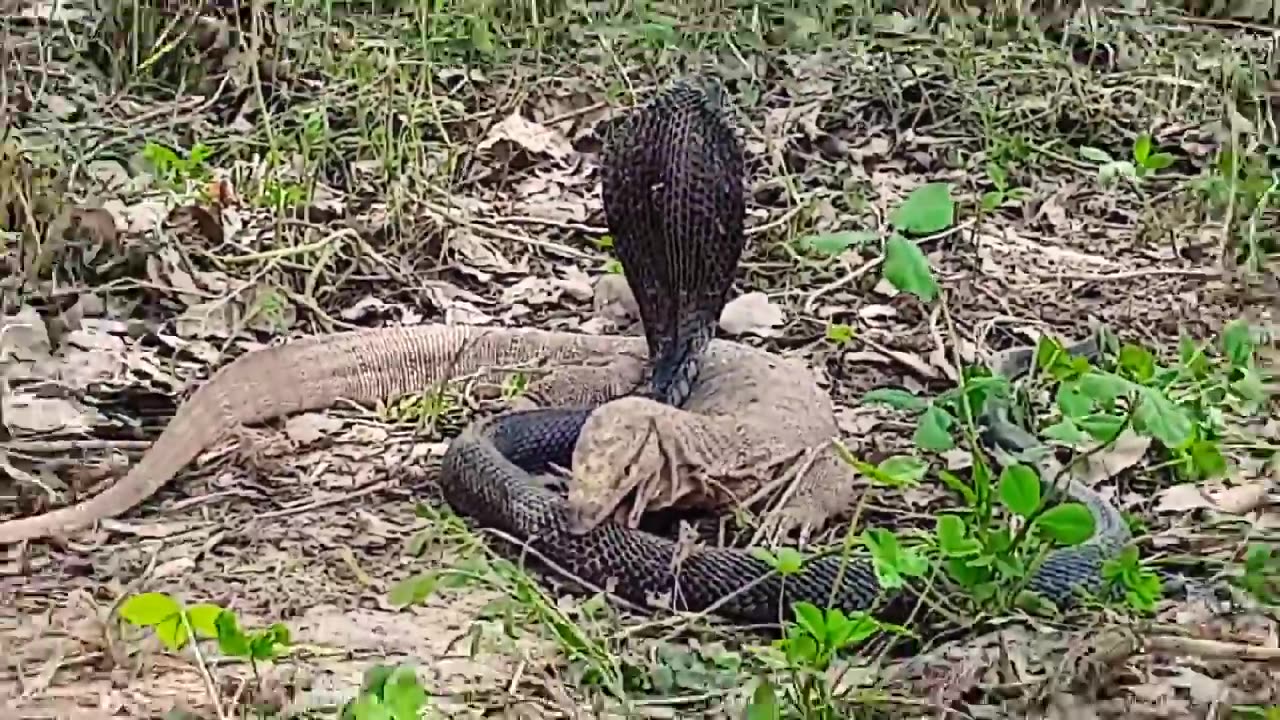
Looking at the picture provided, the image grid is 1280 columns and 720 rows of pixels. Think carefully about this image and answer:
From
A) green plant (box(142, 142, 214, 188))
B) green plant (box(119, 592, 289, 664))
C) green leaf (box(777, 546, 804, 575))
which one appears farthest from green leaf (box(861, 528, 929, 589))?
green plant (box(142, 142, 214, 188))

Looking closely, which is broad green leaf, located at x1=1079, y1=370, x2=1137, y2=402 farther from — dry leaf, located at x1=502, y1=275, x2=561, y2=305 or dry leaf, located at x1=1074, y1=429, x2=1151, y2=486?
dry leaf, located at x1=502, y1=275, x2=561, y2=305

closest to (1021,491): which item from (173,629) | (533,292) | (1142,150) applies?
(173,629)

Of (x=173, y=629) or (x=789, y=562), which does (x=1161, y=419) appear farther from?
(x=173, y=629)

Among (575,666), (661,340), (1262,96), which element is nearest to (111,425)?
(661,340)

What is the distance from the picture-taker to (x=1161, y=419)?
109 inches

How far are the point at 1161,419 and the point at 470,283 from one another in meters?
2.89

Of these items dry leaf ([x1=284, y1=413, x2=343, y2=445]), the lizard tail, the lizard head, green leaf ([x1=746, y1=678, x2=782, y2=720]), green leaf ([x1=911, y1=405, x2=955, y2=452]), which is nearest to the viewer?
green leaf ([x1=746, y1=678, x2=782, y2=720])

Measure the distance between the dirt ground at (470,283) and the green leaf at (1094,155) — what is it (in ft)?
0.25

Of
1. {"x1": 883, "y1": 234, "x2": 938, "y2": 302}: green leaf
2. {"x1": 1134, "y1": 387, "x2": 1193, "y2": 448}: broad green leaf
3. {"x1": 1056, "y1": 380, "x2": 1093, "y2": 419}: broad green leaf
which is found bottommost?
{"x1": 1056, "y1": 380, "x2": 1093, "y2": 419}: broad green leaf

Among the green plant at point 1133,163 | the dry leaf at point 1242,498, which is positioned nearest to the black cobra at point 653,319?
the dry leaf at point 1242,498

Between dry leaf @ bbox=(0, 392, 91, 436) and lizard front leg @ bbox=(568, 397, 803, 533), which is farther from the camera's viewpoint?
dry leaf @ bbox=(0, 392, 91, 436)

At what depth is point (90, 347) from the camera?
15.2ft

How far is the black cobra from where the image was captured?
345 centimetres

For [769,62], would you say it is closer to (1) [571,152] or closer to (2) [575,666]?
(1) [571,152]
